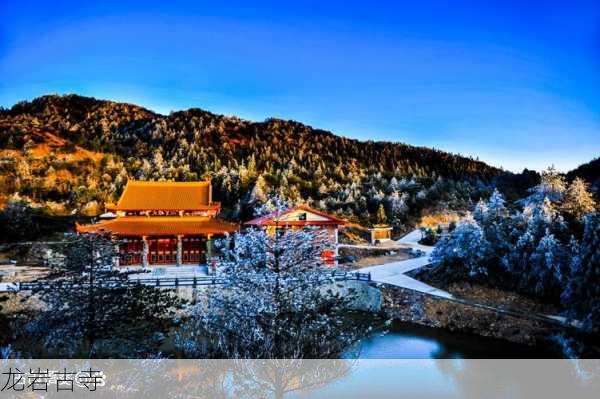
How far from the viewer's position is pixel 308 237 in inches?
440

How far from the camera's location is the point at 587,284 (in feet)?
54.1

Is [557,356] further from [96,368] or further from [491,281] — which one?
[96,368]

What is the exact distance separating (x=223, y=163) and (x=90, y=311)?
8538 cm

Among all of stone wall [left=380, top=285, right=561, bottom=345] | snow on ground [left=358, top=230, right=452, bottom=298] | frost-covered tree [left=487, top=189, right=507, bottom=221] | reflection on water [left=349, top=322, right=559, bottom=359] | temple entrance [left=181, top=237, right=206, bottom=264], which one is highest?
frost-covered tree [left=487, top=189, right=507, bottom=221]

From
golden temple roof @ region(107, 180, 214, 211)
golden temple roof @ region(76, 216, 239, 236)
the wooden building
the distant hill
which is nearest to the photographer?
golden temple roof @ region(76, 216, 239, 236)

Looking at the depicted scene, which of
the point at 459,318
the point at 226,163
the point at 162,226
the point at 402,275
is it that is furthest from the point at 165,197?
the point at 226,163

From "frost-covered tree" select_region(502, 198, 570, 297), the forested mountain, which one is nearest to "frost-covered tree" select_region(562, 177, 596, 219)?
"frost-covered tree" select_region(502, 198, 570, 297)

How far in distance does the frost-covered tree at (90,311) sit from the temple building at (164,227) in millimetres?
18114

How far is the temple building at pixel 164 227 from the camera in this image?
102ft

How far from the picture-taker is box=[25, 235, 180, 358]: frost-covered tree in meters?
11.4

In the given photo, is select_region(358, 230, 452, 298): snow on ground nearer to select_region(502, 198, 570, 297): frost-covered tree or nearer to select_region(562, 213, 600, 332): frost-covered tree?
select_region(502, 198, 570, 297): frost-covered tree

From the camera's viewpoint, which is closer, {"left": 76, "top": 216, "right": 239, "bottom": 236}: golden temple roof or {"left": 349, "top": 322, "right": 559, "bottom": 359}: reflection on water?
{"left": 349, "top": 322, "right": 559, "bottom": 359}: reflection on water

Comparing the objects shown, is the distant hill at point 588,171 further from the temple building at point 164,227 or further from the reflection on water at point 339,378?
Answer: the temple building at point 164,227

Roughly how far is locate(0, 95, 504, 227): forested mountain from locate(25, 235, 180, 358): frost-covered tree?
156 ft
